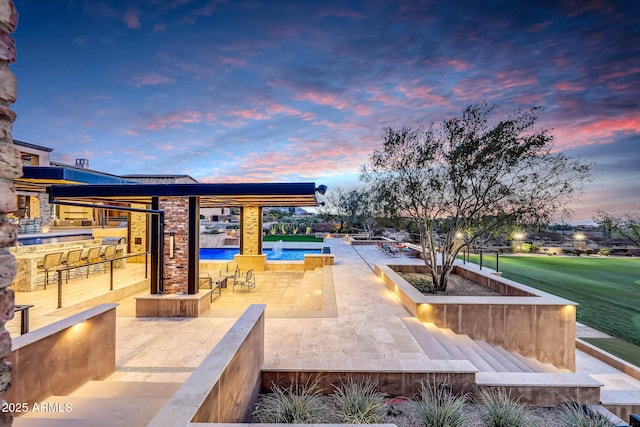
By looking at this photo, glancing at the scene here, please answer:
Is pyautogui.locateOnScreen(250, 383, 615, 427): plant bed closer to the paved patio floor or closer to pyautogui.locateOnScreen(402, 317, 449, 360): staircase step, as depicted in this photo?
the paved patio floor

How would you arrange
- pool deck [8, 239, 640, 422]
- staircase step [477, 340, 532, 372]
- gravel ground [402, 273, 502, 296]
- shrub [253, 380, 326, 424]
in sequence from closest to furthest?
1. shrub [253, 380, 326, 424]
2. pool deck [8, 239, 640, 422]
3. staircase step [477, 340, 532, 372]
4. gravel ground [402, 273, 502, 296]

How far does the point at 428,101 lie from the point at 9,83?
13.7 metres

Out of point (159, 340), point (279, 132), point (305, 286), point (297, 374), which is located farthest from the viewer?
point (279, 132)

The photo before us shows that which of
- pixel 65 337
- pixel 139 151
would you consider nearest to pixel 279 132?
pixel 139 151

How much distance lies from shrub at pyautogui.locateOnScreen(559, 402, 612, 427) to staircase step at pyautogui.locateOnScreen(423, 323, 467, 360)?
169 cm

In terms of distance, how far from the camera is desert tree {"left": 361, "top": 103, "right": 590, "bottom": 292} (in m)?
8.13

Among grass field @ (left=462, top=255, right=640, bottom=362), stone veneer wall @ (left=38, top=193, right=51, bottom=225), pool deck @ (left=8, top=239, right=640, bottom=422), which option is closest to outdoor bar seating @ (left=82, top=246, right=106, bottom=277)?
pool deck @ (left=8, top=239, right=640, bottom=422)

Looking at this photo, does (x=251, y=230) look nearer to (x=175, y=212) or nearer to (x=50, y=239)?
(x=175, y=212)

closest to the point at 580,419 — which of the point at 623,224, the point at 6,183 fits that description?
the point at 6,183

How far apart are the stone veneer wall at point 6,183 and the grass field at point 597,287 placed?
1321 cm

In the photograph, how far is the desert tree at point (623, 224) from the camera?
29641mm

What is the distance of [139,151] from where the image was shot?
81.2 ft

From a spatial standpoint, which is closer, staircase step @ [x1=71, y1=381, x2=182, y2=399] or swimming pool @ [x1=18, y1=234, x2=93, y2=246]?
staircase step @ [x1=71, y1=381, x2=182, y2=399]

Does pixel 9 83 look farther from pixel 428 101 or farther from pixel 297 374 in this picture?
pixel 428 101
